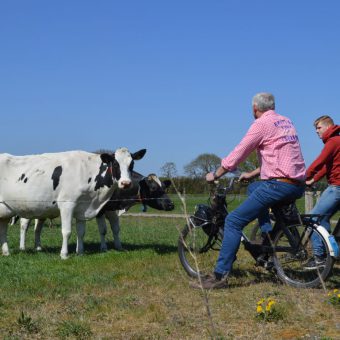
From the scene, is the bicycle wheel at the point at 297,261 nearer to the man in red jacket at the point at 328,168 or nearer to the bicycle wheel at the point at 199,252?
the man in red jacket at the point at 328,168

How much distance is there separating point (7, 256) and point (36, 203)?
113 centimetres

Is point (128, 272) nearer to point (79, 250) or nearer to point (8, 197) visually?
point (79, 250)

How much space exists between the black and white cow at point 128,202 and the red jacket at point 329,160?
5129 mm

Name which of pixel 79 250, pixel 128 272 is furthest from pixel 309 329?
pixel 79 250

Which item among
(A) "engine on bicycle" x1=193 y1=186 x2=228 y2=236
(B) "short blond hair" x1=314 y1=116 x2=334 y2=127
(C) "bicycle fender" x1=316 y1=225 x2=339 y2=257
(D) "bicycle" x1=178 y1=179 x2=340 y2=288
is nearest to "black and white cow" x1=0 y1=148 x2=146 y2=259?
(A) "engine on bicycle" x1=193 y1=186 x2=228 y2=236

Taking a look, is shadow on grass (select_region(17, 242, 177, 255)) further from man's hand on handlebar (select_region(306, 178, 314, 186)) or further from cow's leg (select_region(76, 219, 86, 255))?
man's hand on handlebar (select_region(306, 178, 314, 186))

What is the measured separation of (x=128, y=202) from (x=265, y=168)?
586 centimetres

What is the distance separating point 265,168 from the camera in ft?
22.8

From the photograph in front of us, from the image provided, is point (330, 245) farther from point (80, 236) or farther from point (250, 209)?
point (80, 236)

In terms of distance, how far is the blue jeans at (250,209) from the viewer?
268 inches

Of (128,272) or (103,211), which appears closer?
(128,272)

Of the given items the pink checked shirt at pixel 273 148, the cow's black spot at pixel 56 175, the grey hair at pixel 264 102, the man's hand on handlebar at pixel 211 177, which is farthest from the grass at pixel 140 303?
the grey hair at pixel 264 102

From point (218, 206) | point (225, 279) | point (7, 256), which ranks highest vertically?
point (218, 206)

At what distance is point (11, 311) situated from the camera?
6129 mm
